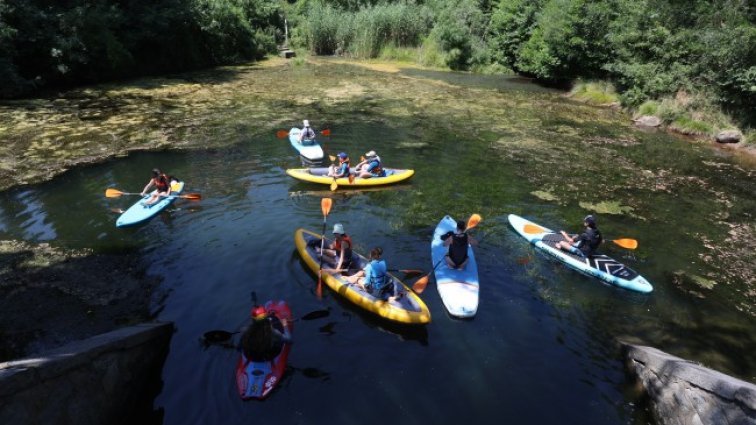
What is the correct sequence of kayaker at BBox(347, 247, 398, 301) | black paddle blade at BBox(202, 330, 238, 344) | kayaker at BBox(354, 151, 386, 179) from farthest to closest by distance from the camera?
kayaker at BBox(354, 151, 386, 179) → kayaker at BBox(347, 247, 398, 301) → black paddle blade at BBox(202, 330, 238, 344)

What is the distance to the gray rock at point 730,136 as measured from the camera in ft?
62.0

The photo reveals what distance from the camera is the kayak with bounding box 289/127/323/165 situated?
15.1m

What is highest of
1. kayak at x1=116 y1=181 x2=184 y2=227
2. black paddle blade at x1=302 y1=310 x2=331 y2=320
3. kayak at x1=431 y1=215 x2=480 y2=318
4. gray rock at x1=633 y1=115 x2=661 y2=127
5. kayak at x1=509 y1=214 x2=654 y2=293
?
gray rock at x1=633 y1=115 x2=661 y2=127

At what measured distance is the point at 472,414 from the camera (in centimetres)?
609

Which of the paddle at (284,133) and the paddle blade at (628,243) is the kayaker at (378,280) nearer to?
the paddle blade at (628,243)

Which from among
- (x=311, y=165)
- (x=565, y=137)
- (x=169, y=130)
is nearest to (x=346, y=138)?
(x=311, y=165)

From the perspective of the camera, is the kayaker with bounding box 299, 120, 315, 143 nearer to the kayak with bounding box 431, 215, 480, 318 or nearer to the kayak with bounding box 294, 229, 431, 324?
the kayak with bounding box 294, 229, 431, 324

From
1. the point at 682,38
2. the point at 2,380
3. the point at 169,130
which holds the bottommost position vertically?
the point at 169,130

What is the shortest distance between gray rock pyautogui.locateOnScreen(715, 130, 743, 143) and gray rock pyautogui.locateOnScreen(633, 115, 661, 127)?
9.12 ft

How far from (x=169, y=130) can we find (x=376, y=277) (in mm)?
13279

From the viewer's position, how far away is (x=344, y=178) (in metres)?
13.3

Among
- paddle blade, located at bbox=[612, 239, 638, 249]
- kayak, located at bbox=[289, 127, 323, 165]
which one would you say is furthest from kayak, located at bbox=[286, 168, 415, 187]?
paddle blade, located at bbox=[612, 239, 638, 249]

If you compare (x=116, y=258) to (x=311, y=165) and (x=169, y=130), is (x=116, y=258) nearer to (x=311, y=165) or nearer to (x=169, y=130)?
(x=311, y=165)

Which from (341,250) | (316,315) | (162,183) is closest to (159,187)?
(162,183)
